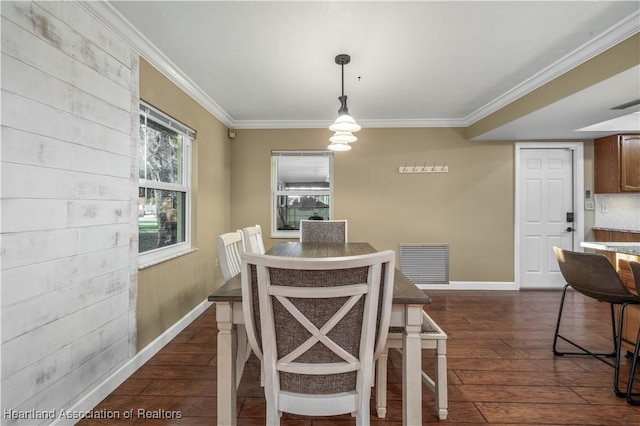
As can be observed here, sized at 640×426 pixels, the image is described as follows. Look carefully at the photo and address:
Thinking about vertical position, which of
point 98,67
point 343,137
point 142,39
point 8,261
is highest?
point 142,39

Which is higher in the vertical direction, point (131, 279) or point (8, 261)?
point (8, 261)

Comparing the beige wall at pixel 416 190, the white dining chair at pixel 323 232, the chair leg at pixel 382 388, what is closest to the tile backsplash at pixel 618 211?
the beige wall at pixel 416 190

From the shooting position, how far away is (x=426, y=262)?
419cm

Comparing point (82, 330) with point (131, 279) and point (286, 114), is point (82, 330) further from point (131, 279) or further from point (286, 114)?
point (286, 114)

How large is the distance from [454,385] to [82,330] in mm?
2224

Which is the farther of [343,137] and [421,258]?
[421,258]

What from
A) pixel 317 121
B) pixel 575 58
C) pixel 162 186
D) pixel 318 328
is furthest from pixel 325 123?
pixel 318 328

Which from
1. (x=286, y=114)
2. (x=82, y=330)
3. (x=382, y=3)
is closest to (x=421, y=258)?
(x=286, y=114)

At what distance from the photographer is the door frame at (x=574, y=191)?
161 inches

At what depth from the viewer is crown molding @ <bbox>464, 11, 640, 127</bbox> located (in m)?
1.92

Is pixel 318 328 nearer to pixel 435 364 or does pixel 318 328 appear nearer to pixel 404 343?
pixel 404 343

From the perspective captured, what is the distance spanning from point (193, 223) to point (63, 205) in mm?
1678

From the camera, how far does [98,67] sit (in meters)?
1.75

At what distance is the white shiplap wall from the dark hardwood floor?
1.21ft
